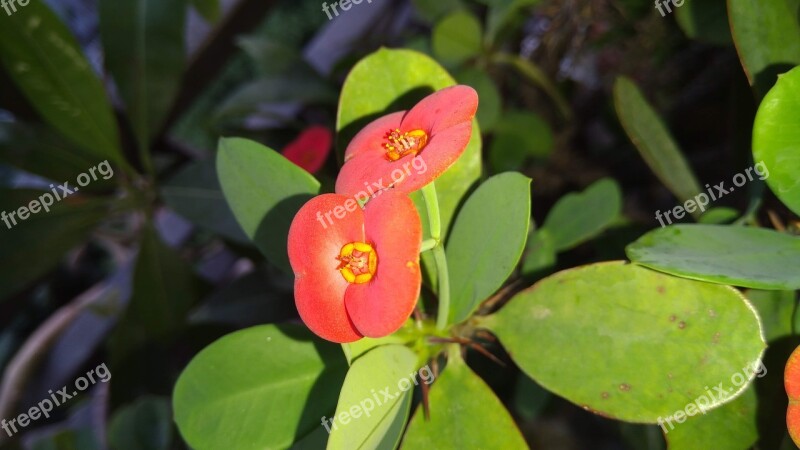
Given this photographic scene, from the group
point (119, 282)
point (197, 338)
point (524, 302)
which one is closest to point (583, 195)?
point (524, 302)

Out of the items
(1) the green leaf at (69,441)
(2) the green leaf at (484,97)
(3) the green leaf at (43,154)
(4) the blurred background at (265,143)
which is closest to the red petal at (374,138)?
(4) the blurred background at (265,143)

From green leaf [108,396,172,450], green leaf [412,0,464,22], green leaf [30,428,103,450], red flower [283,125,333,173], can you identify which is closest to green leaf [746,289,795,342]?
red flower [283,125,333,173]

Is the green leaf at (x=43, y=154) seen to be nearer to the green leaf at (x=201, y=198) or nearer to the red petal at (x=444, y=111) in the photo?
the green leaf at (x=201, y=198)

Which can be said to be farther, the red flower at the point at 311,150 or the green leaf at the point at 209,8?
the green leaf at the point at 209,8

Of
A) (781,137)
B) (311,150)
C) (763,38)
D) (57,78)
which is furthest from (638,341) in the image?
(57,78)

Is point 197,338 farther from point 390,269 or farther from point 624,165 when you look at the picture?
point 624,165

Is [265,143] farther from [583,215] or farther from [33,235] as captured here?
[583,215]

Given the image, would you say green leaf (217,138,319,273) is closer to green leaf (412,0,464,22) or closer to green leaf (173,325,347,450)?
green leaf (173,325,347,450)
